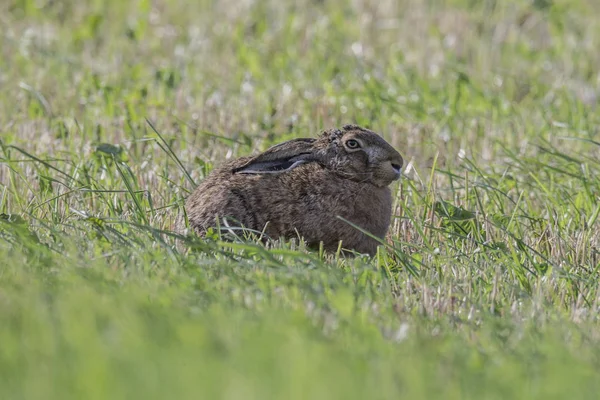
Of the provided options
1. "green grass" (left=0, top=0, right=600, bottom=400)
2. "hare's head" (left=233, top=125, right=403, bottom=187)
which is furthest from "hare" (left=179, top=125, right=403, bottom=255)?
"green grass" (left=0, top=0, right=600, bottom=400)

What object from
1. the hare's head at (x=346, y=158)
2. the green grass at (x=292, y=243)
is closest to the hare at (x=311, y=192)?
the hare's head at (x=346, y=158)

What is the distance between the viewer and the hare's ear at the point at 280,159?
5.73 metres

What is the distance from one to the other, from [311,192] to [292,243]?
494mm

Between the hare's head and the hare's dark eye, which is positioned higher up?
the hare's dark eye

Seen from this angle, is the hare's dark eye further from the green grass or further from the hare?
the green grass

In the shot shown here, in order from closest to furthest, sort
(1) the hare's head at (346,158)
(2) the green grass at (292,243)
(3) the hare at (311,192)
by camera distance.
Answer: (2) the green grass at (292,243) → (3) the hare at (311,192) → (1) the hare's head at (346,158)

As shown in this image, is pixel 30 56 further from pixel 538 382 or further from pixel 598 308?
pixel 538 382

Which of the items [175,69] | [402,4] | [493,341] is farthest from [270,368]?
[402,4]

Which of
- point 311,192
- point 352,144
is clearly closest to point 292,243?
point 311,192

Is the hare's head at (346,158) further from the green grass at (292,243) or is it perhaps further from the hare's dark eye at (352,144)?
the green grass at (292,243)

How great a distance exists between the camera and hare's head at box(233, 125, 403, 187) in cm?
575

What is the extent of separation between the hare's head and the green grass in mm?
333

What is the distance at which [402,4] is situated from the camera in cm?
1252

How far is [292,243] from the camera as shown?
17.3 feet
